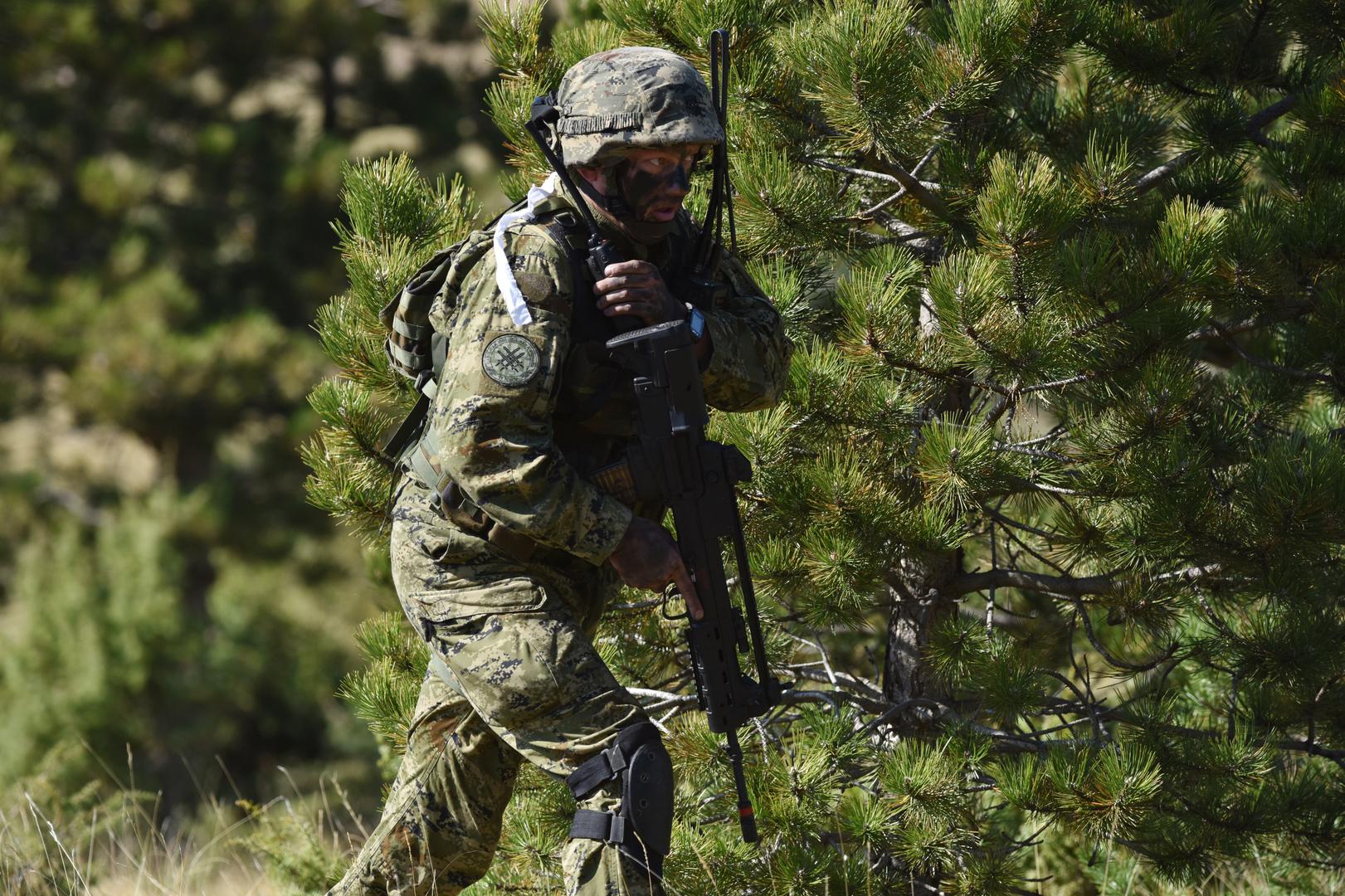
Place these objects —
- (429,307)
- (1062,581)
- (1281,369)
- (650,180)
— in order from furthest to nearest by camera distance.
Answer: (1062,581) < (1281,369) < (429,307) < (650,180)

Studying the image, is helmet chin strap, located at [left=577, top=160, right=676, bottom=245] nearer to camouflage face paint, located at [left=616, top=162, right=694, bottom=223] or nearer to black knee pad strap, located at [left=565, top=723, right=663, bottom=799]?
camouflage face paint, located at [left=616, top=162, right=694, bottom=223]

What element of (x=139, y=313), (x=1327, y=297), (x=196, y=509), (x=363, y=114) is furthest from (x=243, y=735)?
(x=1327, y=297)

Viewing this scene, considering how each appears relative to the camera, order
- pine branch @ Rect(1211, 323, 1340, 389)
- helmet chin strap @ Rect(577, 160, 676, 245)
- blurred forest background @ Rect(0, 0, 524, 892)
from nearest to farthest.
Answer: helmet chin strap @ Rect(577, 160, 676, 245)
pine branch @ Rect(1211, 323, 1340, 389)
blurred forest background @ Rect(0, 0, 524, 892)

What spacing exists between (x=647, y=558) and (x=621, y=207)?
655mm

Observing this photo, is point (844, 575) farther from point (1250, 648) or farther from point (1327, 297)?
point (1327, 297)

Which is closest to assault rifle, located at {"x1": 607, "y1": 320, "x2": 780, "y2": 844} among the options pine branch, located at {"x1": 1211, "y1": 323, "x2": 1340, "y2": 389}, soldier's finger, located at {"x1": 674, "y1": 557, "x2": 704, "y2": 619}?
soldier's finger, located at {"x1": 674, "y1": 557, "x2": 704, "y2": 619}

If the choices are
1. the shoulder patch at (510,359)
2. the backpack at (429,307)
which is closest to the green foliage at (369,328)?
the backpack at (429,307)

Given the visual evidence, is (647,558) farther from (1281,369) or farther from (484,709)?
(1281,369)

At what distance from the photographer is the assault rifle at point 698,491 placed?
2443mm

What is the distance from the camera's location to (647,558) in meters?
2.43

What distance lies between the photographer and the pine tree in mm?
2764

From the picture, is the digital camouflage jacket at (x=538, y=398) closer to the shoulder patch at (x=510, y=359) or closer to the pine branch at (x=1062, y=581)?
the shoulder patch at (x=510, y=359)

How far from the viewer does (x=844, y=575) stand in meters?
2.91

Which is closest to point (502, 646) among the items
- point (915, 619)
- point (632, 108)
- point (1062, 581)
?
point (632, 108)
